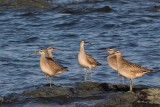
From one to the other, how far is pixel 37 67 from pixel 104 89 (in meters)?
5.06

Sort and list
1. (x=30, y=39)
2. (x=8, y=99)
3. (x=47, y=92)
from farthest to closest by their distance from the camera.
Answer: (x=30, y=39)
(x=47, y=92)
(x=8, y=99)

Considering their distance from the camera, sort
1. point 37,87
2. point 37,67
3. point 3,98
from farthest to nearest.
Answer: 1. point 37,67
2. point 37,87
3. point 3,98

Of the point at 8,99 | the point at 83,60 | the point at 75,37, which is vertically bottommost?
the point at 75,37

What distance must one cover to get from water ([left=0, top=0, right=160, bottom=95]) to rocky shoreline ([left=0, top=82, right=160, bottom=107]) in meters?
1.33

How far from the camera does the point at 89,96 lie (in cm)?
1498

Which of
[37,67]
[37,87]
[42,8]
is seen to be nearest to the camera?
[37,87]

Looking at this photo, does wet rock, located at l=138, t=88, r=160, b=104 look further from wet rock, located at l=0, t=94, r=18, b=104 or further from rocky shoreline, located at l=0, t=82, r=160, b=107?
wet rock, located at l=0, t=94, r=18, b=104

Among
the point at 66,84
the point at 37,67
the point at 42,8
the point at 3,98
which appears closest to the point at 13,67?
the point at 37,67

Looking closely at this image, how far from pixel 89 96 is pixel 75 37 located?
38.2 feet

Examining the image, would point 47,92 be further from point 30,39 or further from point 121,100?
point 30,39

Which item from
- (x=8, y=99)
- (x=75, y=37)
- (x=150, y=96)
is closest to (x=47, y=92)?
(x=8, y=99)

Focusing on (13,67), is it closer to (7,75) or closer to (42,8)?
(7,75)

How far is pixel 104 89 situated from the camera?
15.8 meters

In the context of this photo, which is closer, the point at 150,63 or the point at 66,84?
the point at 66,84
